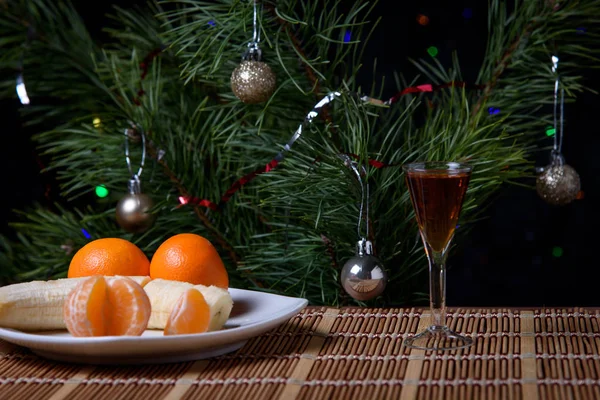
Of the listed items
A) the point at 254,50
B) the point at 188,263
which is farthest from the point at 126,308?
the point at 254,50

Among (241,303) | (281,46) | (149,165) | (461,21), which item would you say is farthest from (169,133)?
(461,21)

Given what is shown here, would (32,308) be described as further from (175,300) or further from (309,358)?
(309,358)

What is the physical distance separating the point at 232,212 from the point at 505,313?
0.36 metres

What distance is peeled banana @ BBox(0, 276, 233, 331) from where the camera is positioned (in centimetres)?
66

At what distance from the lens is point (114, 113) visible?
0.98 m

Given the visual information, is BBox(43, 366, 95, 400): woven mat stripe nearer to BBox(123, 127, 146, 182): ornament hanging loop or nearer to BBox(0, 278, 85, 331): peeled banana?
BBox(0, 278, 85, 331): peeled banana

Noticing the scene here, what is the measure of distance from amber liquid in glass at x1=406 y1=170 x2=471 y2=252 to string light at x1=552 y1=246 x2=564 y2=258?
468 mm

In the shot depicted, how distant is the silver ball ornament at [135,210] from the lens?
93cm

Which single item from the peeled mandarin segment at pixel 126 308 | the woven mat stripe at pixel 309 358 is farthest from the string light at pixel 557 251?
the peeled mandarin segment at pixel 126 308

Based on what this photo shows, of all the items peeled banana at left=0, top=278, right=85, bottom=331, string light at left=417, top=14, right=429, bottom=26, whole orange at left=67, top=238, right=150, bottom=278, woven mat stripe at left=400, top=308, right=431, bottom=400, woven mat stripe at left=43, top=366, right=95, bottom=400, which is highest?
string light at left=417, top=14, right=429, bottom=26

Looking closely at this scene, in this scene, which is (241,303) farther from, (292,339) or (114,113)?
(114,113)

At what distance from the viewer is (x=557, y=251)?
43.2 inches

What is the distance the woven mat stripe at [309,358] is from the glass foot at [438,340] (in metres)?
0.07

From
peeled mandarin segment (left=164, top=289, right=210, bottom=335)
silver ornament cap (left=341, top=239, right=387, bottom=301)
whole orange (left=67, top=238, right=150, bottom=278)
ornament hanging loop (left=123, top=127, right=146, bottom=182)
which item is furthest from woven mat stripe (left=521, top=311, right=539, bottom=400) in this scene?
ornament hanging loop (left=123, top=127, right=146, bottom=182)
